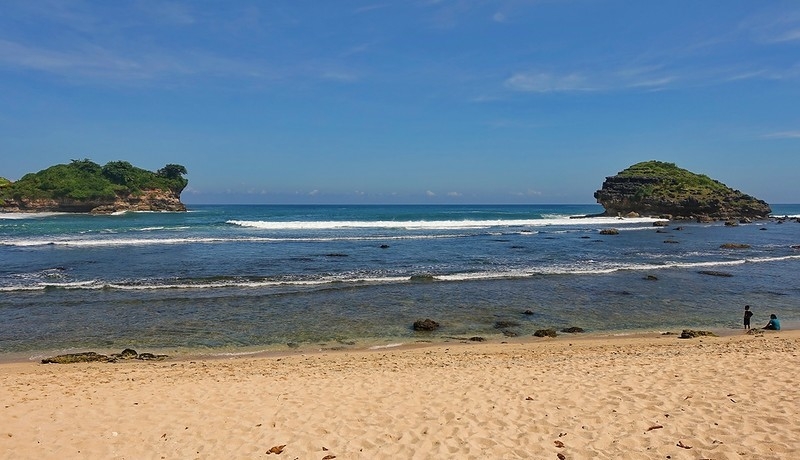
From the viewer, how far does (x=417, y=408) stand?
291 inches

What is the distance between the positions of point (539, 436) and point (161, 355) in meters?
9.91

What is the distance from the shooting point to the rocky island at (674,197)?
250 ft

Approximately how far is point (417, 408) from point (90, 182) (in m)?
102

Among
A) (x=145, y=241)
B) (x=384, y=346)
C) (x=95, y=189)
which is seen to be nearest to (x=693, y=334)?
(x=384, y=346)

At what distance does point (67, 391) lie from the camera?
8.52 m

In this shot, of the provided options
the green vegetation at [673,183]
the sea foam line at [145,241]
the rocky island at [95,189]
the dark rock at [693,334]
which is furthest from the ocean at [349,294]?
the rocky island at [95,189]

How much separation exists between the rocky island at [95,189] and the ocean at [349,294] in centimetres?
5884

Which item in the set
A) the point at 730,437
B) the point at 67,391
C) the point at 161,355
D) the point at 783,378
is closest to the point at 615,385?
the point at 730,437

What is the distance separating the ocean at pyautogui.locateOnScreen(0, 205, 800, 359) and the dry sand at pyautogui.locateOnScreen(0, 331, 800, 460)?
122 inches

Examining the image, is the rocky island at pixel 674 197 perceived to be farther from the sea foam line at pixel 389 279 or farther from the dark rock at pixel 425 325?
the dark rock at pixel 425 325

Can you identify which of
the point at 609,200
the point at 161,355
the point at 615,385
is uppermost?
the point at 609,200

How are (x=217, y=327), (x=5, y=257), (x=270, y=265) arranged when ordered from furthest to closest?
(x=5, y=257) < (x=270, y=265) < (x=217, y=327)

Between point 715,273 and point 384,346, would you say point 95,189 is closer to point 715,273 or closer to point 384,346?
point 384,346

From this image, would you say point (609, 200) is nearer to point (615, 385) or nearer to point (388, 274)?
point (388, 274)
